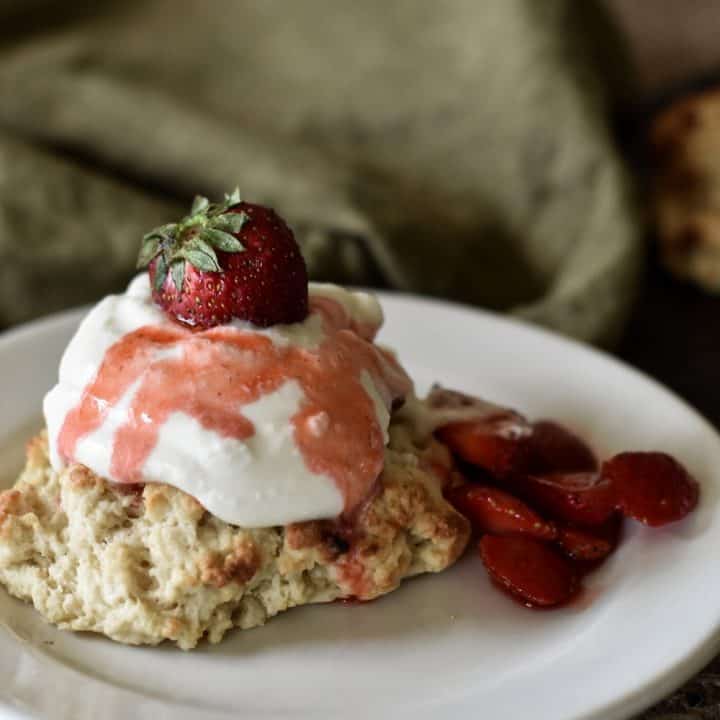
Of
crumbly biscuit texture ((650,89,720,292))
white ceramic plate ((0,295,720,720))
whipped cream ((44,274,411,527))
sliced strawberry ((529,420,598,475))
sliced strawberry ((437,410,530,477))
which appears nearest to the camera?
white ceramic plate ((0,295,720,720))

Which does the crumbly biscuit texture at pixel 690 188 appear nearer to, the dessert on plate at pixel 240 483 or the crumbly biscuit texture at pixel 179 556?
the dessert on plate at pixel 240 483

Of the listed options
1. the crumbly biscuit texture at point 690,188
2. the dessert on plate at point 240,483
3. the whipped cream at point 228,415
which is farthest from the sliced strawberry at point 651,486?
the crumbly biscuit texture at point 690,188

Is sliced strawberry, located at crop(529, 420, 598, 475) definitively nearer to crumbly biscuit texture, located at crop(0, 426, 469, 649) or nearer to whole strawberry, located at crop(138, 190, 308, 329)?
crumbly biscuit texture, located at crop(0, 426, 469, 649)

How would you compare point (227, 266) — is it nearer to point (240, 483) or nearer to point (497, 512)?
point (240, 483)

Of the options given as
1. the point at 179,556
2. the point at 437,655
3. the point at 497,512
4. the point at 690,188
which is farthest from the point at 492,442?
the point at 690,188

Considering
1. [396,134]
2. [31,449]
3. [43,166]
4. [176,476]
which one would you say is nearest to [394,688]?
[176,476]

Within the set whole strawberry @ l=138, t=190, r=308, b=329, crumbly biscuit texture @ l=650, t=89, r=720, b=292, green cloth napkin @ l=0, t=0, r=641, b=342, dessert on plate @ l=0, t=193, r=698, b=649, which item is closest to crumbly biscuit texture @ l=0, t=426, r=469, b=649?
dessert on plate @ l=0, t=193, r=698, b=649
